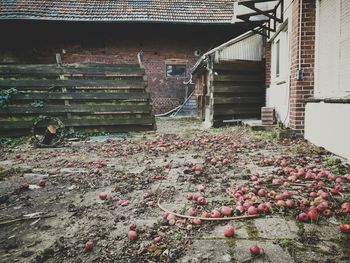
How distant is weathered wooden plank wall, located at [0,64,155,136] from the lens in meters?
8.26

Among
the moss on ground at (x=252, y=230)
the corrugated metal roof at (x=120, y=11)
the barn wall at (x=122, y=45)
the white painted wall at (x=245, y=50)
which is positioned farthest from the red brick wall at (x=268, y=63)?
the moss on ground at (x=252, y=230)

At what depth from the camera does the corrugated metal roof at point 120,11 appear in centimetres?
1612

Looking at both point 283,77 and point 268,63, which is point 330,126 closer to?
point 283,77

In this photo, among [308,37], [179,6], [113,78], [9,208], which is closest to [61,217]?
[9,208]

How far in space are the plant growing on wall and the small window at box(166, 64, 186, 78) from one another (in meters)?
10.6

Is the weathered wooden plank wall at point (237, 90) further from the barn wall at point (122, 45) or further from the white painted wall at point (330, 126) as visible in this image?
the barn wall at point (122, 45)

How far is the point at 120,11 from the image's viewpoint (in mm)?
17078

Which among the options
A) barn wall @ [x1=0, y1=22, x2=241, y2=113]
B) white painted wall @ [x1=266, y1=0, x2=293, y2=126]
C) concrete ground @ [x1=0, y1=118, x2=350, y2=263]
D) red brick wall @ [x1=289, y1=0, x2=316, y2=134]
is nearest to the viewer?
concrete ground @ [x1=0, y1=118, x2=350, y2=263]

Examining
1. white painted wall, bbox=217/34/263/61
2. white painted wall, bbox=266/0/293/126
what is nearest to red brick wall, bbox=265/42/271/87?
white painted wall, bbox=266/0/293/126

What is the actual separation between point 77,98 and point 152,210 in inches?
256

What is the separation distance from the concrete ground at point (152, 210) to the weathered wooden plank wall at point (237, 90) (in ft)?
16.2

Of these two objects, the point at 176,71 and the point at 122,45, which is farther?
the point at 176,71

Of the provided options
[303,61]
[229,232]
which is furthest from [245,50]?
[229,232]

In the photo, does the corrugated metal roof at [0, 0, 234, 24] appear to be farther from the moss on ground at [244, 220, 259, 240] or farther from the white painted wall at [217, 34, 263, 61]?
the moss on ground at [244, 220, 259, 240]
